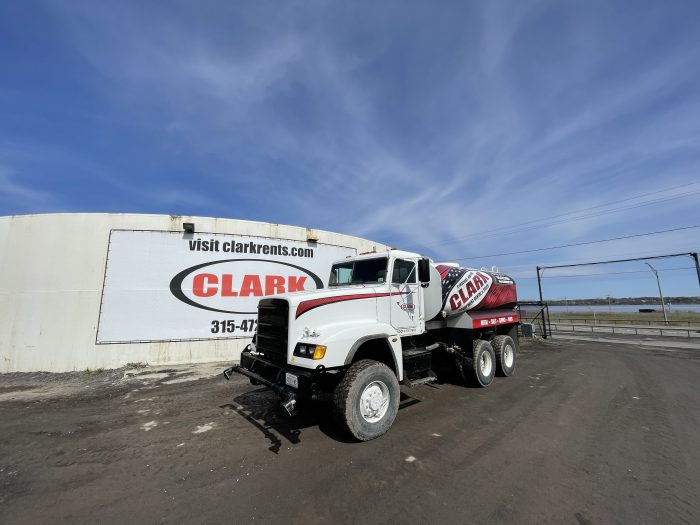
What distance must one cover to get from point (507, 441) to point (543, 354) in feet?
35.9

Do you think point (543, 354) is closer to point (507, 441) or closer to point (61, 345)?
point (507, 441)

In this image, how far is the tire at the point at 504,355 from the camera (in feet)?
28.5

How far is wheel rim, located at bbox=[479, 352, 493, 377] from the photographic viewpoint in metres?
7.76

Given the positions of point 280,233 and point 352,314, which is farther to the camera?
point 280,233

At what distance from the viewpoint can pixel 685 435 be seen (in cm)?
473

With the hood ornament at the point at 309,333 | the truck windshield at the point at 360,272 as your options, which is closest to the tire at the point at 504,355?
the truck windshield at the point at 360,272

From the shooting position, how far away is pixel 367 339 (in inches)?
190

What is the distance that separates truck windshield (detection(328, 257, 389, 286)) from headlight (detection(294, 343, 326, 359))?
80.2 inches

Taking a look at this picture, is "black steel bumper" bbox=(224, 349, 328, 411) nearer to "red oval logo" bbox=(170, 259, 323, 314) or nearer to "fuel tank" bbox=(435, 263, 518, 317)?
"fuel tank" bbox=(435, 263, 518, 317)

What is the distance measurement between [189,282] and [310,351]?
7.96 m

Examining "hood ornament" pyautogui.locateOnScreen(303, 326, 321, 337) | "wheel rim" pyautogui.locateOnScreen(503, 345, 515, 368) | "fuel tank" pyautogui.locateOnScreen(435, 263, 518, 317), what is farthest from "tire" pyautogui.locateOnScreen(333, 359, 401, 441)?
"wheel rim" pyautogui.locateOnScreen(503, 345, 515, 368)

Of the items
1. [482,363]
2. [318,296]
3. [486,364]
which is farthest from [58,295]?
[486,364]

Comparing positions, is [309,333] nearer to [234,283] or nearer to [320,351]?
[320,351]

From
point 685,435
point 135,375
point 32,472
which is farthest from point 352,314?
point 135,375
